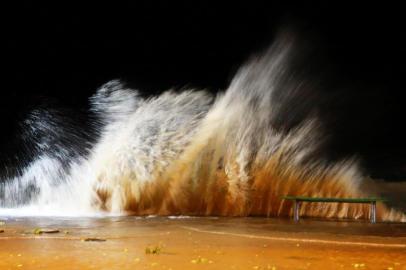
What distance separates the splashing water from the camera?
65.3 feet

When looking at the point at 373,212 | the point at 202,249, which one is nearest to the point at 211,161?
the point at 373,212

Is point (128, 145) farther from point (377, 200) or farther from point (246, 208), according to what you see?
point (377, 200)

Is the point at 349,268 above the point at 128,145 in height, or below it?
below

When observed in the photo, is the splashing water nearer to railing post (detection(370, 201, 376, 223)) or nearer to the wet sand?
railing post (detection(370, 201, 376, 223))

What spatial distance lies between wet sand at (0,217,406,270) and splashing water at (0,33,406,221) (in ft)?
21.8

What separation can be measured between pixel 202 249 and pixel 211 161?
11.7 m

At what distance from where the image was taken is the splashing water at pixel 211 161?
19.9 m

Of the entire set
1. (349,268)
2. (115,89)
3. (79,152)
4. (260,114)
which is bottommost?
(349,268)

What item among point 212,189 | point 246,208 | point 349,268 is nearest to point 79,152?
point 212,189

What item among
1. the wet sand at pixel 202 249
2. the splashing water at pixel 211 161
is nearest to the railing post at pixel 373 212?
the splashing water at pixel 211 161

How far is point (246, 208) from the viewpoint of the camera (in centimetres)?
1980

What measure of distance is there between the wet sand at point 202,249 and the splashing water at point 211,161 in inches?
261

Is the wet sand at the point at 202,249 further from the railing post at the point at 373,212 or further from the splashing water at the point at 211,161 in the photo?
the splashing water at the point at 211,161

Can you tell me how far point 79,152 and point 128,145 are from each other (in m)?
4.11
